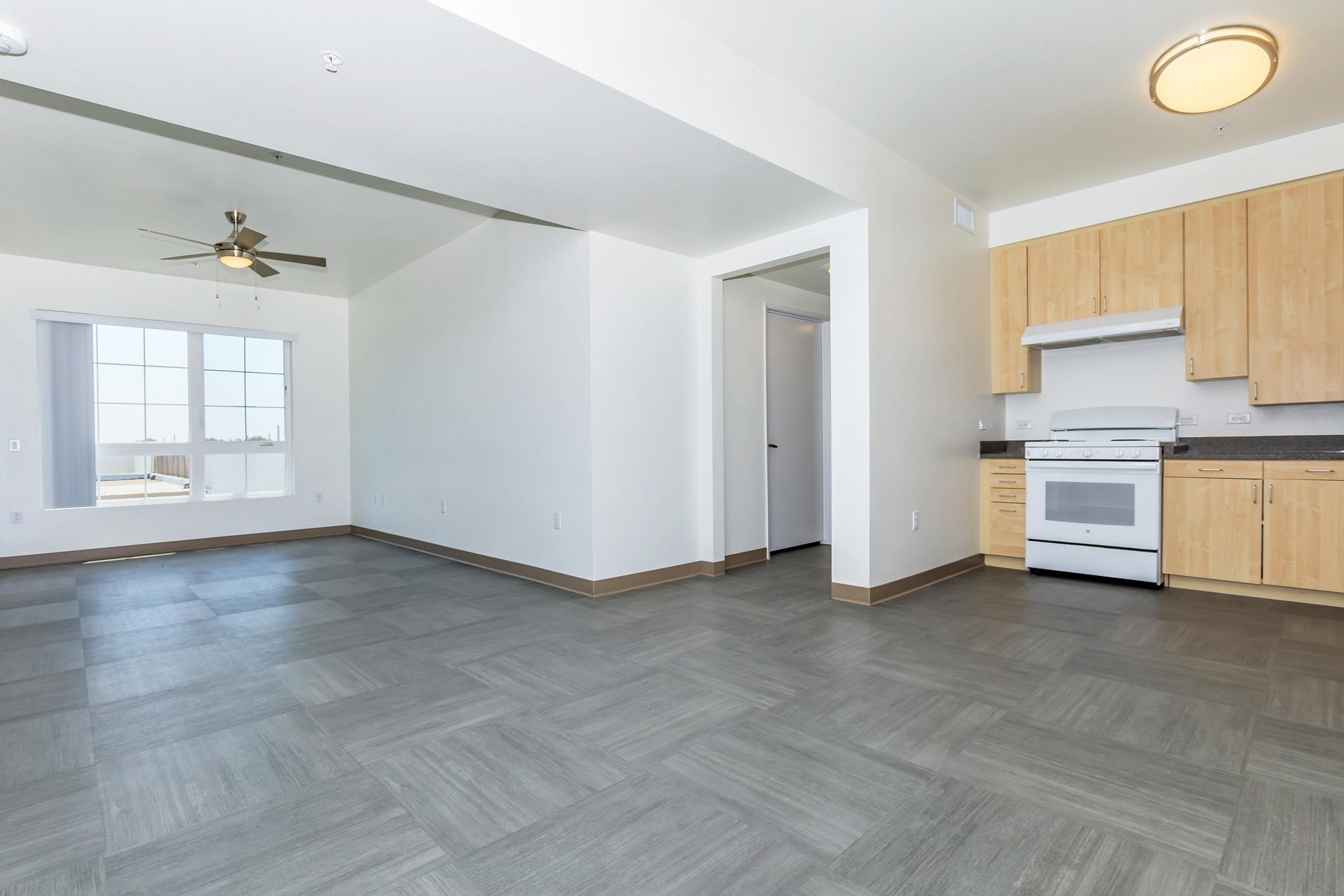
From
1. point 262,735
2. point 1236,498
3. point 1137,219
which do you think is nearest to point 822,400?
point 1137,219

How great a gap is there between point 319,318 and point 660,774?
714cm

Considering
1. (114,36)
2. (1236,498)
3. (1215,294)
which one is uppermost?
(114,36)

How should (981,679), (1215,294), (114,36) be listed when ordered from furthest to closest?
1. (1215,294)
2. (981,679)
3. (114,36)

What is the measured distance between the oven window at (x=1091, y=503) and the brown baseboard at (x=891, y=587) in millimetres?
785

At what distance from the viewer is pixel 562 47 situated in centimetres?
237

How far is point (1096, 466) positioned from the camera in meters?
4.41

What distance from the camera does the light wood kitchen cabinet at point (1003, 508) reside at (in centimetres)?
488

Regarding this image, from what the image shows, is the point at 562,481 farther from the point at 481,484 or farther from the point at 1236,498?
the point at 1236,498

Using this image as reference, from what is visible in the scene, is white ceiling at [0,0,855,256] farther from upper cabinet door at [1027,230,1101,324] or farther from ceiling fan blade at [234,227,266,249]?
upper cabinet door at [1027,230,1101,324]

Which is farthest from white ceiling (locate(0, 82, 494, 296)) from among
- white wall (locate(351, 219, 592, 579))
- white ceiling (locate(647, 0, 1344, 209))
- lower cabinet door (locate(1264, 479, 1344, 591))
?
lower cabinet door (locate(1264, 479, 1344, 591))

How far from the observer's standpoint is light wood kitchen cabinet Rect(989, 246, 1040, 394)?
5.02 meters

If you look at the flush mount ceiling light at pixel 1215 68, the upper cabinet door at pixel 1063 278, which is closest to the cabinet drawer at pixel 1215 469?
the upper cabinet door at pixel 1063 278

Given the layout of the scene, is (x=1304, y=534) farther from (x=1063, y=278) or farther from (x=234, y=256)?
(x=234, y=256)

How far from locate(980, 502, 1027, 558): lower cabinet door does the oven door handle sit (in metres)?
0.36
